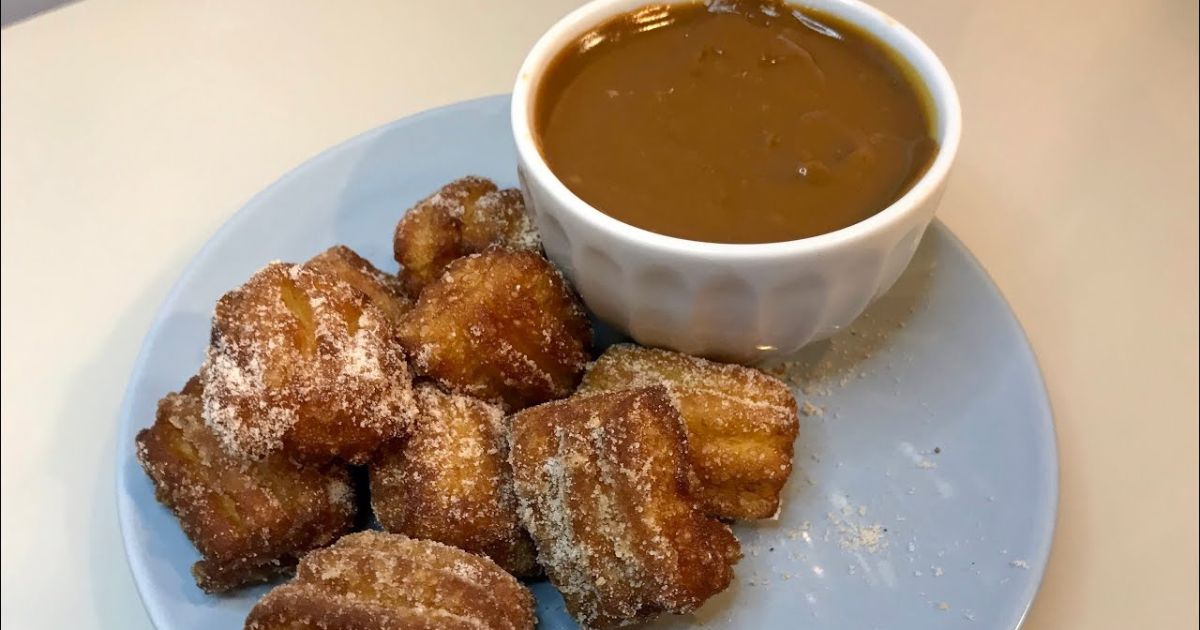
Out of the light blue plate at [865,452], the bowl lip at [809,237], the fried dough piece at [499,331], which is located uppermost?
the bowl lip at [809,237]

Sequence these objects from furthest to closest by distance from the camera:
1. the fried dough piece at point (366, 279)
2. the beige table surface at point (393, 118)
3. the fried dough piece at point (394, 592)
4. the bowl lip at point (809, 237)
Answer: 1. the beige table surface at point (393, 118)
2. the fried dough piece at point (366, 279)
3. the bowl lip at point (809, 237)
4. the fried dough piece at point (394, 592)

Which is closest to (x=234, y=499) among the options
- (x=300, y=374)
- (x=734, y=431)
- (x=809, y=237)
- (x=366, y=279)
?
(x=300, y=374)

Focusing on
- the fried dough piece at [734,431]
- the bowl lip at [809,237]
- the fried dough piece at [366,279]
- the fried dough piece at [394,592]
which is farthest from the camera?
the fried dough piece at [366,279]

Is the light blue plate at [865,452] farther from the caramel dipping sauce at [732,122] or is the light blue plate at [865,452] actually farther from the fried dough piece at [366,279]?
the caramel dipping sauce at [732,122]

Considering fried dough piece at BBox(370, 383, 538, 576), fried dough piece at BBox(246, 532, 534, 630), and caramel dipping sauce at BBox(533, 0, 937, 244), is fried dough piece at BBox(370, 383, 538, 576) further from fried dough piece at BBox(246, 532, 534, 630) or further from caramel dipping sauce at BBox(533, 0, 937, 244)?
caramel dipping sauce at BBox(533, 0, 937, 244)

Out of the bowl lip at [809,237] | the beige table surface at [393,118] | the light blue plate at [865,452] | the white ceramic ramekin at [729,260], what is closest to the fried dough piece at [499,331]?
the white ceramic ramekin at [729,260]

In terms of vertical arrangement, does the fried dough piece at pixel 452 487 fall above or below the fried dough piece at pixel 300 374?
below
